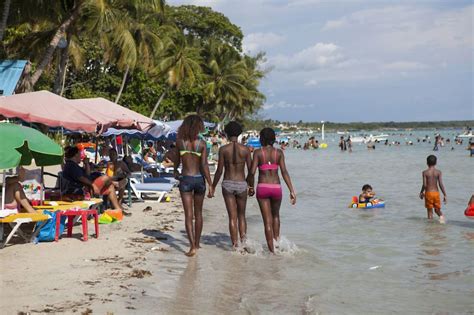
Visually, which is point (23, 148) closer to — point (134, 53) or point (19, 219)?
point (19, 219)

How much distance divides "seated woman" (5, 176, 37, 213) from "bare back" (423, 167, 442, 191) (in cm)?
709

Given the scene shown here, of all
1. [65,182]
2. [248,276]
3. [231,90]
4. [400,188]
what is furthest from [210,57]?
[248,276]

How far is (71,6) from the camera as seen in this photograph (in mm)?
19156

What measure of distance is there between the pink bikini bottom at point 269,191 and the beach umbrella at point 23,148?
2.79 meters

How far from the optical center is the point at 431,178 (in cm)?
1146

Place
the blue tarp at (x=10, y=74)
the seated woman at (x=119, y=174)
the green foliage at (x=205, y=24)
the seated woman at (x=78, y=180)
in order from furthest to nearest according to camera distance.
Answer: the green foliage at (x=205, y=24), the blue tarp at (x=10, y=74), the seated woman at (x=119, y=174), the seated woman at (x=78, y=180)

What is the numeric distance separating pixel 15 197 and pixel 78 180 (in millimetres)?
1936

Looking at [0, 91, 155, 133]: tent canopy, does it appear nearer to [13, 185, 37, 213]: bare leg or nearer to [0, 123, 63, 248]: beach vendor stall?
[0, 123, 63, 248]: beach vendor stall

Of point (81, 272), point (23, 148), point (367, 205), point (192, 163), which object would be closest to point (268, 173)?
point (192, 163)

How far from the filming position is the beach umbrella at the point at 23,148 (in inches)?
289

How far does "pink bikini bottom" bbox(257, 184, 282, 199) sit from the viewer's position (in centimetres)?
788

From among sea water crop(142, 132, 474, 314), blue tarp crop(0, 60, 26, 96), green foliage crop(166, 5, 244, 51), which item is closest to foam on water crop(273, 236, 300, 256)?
sea water crop(142, 132, 474, 314)

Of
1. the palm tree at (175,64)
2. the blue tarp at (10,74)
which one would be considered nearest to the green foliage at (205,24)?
the palm tree at (175,64)

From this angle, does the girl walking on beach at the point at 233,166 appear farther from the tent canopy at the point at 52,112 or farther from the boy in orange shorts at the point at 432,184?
the boy in orange shorts at the point at 432,184
